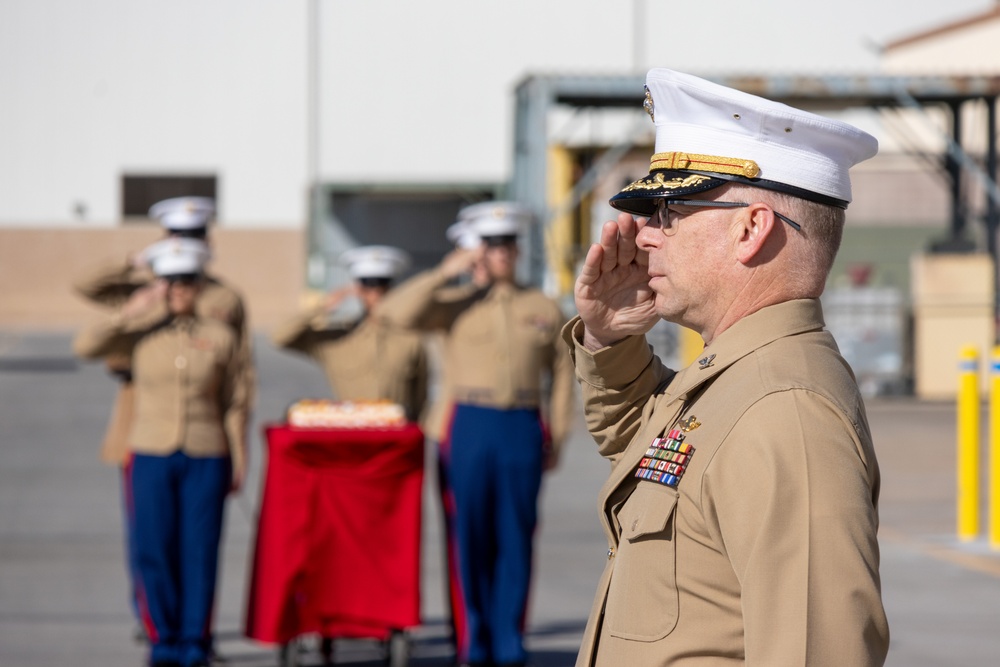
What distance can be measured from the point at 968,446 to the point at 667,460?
7.26m

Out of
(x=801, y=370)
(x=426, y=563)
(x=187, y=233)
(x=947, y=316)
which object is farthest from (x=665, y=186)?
(x=947, y=316)

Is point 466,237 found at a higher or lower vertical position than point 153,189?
higher

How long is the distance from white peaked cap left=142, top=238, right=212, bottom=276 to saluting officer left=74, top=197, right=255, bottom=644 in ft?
0.16

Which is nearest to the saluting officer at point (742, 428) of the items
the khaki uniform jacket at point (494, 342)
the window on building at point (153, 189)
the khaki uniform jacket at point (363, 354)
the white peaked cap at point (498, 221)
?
the khaki uniform jacket at point (494, 342)

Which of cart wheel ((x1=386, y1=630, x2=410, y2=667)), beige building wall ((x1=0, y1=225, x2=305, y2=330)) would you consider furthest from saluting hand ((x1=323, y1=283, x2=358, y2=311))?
beige building wall ((x1=0, y1=225, x2=305, y2=330))

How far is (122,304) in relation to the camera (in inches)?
295

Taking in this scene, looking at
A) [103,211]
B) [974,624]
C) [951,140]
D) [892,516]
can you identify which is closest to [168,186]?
[103,211]

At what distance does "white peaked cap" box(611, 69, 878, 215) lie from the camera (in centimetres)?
220

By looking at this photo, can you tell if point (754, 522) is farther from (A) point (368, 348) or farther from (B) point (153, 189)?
(B) point (153, 189)

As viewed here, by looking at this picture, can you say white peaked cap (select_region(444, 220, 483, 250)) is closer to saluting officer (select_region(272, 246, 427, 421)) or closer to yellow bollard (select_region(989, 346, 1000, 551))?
saluting officer (select_region(272, 246, 427, 421))

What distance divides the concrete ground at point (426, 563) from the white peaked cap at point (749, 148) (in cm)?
441

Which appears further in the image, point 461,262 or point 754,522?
point 461,262

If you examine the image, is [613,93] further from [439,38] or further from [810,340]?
[810,340]

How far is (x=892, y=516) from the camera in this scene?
999cm
